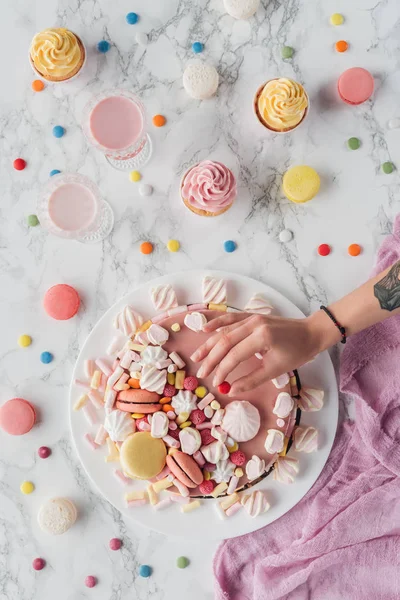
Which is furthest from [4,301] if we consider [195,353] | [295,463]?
[295,463]

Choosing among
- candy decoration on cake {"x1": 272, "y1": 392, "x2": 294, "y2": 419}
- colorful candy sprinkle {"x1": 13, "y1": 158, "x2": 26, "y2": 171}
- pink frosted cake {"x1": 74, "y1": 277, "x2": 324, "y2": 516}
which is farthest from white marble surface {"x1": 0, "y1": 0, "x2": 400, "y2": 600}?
candy decoration on cake {"x1": 272, "y1": 392, "x2": 294, "y2": 419}

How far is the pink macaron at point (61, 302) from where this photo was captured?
1426 mm

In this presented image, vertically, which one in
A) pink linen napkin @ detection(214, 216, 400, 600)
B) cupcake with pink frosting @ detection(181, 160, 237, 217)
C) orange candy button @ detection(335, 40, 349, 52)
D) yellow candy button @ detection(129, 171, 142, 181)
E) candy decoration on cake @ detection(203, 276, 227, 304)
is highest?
orange candy button @ detection(335, 40, 349, 52)

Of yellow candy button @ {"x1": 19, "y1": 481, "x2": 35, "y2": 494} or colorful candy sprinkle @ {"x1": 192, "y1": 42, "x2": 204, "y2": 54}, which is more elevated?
colorful candy sprinkle @ {"x1": 192, "y1": 42, "x2": 204, "y2": 54}

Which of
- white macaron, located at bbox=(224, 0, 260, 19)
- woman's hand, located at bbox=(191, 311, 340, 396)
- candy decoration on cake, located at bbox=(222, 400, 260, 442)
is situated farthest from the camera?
white macaron, located at bbox=(224, 0, 260, 19)

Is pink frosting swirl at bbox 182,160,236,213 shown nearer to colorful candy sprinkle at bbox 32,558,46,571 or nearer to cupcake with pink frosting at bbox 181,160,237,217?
cupcake with pink frosting at bbox 181,160,237,217

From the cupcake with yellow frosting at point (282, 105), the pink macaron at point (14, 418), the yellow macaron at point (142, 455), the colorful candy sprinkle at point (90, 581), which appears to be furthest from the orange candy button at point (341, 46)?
the colorful candy sprinkle at point (90, 581)

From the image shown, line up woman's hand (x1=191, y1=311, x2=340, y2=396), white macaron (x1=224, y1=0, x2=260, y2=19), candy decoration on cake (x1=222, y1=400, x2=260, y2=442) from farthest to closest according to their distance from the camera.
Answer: white macaron (x1=224, y1=0, x2=260, y2=19) < candy decoration on cake (x1=222, y1=400, x2=260, y2=442) < woman's hand (x1=191, y1=311, x2=340, y2=396)

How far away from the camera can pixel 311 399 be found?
4.51 feet

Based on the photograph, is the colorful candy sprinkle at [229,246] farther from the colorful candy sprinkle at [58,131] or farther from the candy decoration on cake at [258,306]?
the colorful candy sprinkle at [58,131]

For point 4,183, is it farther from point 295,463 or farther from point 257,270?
point 295,463

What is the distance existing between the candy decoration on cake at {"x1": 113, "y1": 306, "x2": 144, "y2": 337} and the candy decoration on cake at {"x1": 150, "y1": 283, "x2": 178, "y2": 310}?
5 centimetres

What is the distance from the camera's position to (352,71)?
1409mm

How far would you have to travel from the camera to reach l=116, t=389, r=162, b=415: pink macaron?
1333 mm
